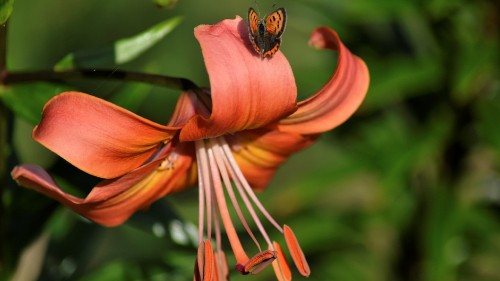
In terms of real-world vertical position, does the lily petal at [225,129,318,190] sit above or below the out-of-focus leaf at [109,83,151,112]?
below

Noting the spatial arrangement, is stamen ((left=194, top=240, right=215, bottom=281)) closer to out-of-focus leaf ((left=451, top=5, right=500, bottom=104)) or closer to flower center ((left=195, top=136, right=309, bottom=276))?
flower center ((left=195, top=136, right=309, bottom=276))

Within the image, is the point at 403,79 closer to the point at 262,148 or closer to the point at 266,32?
the point at 262,148

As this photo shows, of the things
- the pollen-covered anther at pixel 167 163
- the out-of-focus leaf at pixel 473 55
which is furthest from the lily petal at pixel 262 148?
the out-of-focus leaf at pixel 473 55

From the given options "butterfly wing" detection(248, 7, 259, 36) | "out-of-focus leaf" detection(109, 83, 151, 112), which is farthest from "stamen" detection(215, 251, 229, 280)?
"butterfly wing" detection(248, 7, 259, 36)

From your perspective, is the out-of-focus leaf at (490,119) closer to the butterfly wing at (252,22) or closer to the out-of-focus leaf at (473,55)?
the out-of-focus leaf at (473,55)

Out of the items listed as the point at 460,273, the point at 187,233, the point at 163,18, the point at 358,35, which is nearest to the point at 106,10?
the point at 163,18

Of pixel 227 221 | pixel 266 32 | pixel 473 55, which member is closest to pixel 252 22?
pixel 266 32

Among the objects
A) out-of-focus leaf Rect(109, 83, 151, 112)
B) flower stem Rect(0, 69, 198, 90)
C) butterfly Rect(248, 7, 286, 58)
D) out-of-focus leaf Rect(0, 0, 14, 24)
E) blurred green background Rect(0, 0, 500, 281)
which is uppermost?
butterfly Rect(248, 7, 286, 58)
